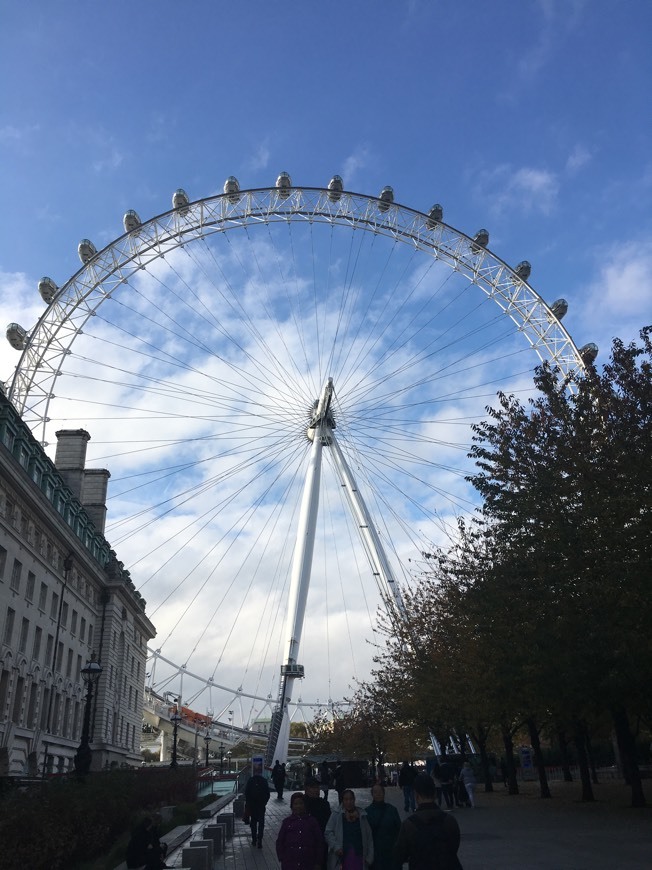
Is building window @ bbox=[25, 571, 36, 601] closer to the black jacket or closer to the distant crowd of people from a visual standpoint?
the distant crowd of people

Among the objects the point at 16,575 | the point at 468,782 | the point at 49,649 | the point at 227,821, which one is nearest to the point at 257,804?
the point at 227,821

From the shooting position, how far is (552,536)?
76.2 feet

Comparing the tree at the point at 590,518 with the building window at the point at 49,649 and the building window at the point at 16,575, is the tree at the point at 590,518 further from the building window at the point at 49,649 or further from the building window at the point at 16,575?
the building window at the point at 49,649

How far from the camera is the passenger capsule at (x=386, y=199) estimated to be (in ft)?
179

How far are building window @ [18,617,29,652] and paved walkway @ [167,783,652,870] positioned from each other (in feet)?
66.3

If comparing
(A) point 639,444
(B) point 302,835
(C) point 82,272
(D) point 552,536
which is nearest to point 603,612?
(D) point 552,536

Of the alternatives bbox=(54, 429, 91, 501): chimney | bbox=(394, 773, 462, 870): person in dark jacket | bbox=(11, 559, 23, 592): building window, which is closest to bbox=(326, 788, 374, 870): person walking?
bbox=(394, 773, 462, 870): person in dark jacket

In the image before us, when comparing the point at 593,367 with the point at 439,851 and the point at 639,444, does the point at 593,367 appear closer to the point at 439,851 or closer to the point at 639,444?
the point at 639,444

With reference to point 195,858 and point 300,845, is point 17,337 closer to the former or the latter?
point 195,858

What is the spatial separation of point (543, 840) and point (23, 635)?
3458 centimetres

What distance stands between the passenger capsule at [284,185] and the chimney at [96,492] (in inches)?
1457

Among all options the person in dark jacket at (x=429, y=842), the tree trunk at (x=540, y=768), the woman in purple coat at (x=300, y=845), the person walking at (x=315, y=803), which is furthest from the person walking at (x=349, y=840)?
the tree trunk at (x=540, y=768)

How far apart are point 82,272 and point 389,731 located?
148 feet

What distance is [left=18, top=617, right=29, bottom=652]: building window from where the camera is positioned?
45.9 metres
